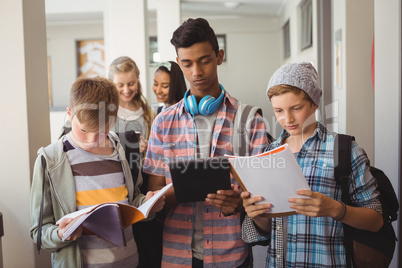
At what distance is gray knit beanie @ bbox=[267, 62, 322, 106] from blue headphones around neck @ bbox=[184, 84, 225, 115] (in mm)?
211

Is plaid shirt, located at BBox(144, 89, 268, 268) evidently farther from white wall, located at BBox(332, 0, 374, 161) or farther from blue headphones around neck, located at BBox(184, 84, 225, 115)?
white wall, located at BBox(332, 0, 374, 161)

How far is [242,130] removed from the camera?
1400 mm

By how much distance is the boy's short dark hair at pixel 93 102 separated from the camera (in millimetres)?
1313

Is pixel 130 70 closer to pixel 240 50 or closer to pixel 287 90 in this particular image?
pixel 287 90

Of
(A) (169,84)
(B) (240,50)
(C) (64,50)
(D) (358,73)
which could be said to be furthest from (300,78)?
(C) (64,50)

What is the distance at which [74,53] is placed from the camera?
1120cm

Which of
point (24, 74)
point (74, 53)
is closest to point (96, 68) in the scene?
point (74, 53)

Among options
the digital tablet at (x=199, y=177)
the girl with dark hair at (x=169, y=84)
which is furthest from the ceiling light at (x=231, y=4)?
the digital tablet at (x=199, y=177)

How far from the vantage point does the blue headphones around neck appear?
4.61 ft

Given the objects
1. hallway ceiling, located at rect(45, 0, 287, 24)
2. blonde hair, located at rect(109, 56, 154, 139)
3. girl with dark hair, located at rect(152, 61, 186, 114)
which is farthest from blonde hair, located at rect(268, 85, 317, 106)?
hallway ceiling, located at rect(45, 0, 287, 24)

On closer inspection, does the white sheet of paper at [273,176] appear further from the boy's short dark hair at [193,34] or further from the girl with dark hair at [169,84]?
the girl with dark hair at [169,84]

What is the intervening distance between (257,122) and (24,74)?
1110 millimetres

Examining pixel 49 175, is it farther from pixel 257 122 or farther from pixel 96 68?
pixel 96 68

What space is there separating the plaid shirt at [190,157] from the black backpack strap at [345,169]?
27 centimetres
